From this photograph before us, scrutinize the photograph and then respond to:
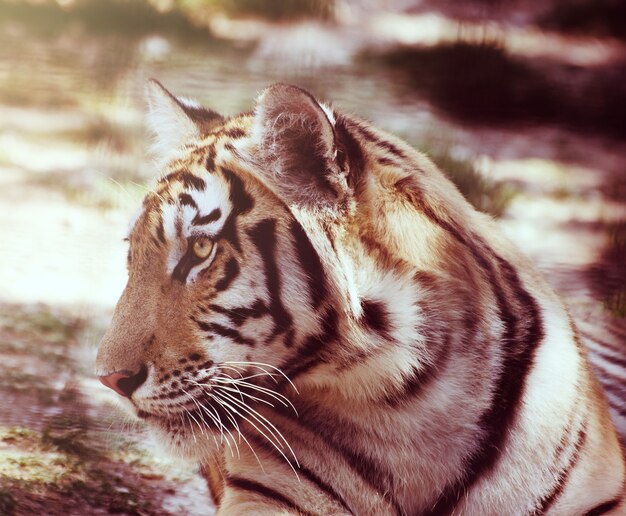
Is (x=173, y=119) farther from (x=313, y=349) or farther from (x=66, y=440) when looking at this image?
(x=66, y=440)

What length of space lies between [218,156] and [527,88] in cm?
72

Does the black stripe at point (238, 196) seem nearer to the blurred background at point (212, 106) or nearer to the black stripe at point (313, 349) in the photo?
the black stripe at point (313, 349)

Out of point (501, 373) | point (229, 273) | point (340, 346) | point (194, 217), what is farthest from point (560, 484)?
point (194, 217)

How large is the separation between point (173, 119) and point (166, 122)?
0.02 metres

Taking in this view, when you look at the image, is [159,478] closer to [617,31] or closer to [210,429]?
[210,429]

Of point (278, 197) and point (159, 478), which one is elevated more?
point (278, 197)

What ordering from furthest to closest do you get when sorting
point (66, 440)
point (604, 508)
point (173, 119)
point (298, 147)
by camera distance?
point (66, 440) < point (173, 119) < point (604, 508) < point (298, 147)

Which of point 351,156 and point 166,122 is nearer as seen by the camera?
point 351,156

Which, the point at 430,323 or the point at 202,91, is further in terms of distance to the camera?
the point at 202,91

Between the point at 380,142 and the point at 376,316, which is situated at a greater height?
the point at 380,142

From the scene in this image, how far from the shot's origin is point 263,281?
131 cm

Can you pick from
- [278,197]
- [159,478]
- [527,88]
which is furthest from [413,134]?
[159,478]

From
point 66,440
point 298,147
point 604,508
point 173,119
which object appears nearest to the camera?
point 298,147

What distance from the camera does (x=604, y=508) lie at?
1363 millimetres
